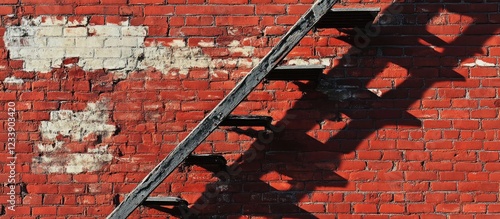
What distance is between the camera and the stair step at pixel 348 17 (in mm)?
4512

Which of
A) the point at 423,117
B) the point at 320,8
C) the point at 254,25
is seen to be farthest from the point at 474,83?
the point at 254,25

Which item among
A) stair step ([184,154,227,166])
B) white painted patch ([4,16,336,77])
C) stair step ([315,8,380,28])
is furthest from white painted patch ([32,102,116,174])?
stair step ([315,8,380,28])

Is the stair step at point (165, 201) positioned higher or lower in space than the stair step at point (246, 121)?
lower

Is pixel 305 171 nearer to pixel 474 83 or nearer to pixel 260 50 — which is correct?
pixel 260 50

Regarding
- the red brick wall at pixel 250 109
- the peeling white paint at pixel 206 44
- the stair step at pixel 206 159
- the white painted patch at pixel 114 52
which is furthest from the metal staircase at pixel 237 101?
the peeling white paint at pixel 206 44

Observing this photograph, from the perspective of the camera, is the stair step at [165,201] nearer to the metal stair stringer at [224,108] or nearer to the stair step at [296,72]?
the metal stair stringer at [224,108]

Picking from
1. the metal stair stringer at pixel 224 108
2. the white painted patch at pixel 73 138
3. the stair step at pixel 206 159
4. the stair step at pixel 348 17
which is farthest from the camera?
the white painted patch at pixel 73 138

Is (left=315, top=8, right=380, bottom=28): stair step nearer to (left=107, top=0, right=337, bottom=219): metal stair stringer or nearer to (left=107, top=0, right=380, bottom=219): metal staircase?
(left=107, top=0, right=380, bottom=219): metal staircase

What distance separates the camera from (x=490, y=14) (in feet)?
16.2

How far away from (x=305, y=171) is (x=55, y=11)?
94.1 inches

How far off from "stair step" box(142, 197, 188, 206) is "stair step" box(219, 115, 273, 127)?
2.17ft

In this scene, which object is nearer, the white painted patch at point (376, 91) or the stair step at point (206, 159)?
the stair step at point (206, 159)

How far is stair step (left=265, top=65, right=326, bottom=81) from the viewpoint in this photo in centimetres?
447

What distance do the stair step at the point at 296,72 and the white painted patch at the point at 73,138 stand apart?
54.1 inches
